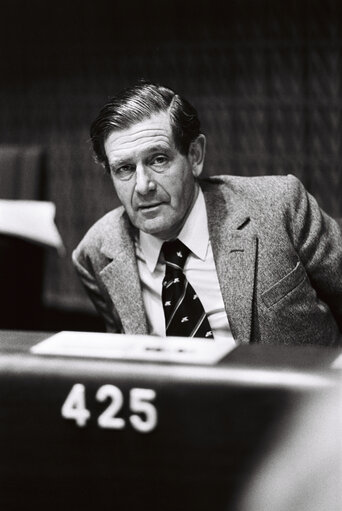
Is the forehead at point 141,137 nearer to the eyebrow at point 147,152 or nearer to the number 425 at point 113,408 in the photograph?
the eyebrow at point 147,152

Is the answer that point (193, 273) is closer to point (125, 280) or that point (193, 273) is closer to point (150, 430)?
point (125, 280)

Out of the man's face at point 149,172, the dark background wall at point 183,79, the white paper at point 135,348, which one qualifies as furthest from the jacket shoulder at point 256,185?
the dark background wall at point 183,79

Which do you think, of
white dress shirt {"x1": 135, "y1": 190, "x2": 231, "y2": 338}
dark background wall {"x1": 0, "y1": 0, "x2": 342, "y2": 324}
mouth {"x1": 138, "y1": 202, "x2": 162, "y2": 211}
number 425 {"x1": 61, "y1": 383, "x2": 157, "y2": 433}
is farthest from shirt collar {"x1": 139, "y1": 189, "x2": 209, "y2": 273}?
dark background wall {"x1": 0, "y1": 0, "x2": 342, "y2": 324}

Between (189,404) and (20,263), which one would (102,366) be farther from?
(20,263)

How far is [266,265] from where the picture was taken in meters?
1.61

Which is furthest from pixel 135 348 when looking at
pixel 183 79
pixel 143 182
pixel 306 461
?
pixel 183 79

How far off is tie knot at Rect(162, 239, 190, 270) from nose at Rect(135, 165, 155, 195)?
0.60 ft

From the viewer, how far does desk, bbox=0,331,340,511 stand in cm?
→ 57

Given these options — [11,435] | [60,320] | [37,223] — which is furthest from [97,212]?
[11,435]

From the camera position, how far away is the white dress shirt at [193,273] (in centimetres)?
165

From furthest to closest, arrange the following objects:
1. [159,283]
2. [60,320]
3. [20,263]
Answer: [60,320], [20,263], [159,283]

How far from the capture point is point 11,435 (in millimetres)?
636

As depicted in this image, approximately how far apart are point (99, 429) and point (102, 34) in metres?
4.18

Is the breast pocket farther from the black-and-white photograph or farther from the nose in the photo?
the nose
